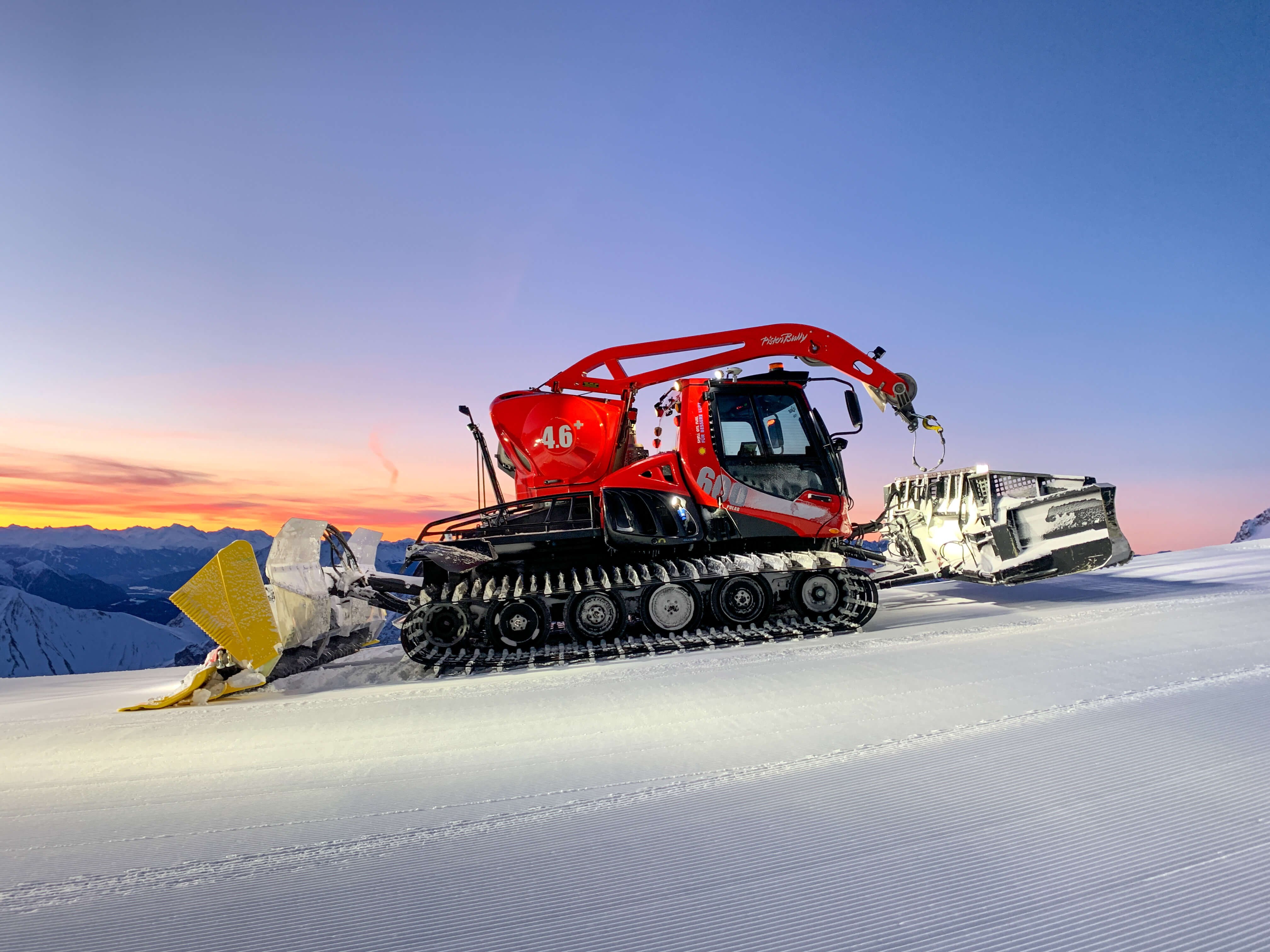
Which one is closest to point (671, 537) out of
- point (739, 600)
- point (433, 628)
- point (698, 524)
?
point (698, 524)

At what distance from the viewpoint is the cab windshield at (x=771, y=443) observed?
290 inches

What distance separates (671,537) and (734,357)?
8.47 feet

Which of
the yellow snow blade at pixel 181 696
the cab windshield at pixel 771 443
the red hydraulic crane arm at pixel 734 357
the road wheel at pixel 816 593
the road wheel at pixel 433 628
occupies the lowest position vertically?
the yellow snow blade at pixel 181 696

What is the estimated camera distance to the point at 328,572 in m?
6.82

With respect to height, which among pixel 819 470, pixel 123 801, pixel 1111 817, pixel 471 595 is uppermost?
pixel 819 470

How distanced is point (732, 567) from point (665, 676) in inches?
83.6

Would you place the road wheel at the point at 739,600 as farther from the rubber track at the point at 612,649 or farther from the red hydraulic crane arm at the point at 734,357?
the red hydraulic crane arm at the point at 734,357

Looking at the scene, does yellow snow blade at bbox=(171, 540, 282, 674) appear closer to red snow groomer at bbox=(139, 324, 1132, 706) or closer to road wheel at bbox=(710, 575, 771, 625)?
red snow groomer at bbox=(139, 324, 1132, 706)

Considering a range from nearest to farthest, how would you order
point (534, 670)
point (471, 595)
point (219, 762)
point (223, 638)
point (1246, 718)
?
point (1246, 718) < point (219, 762) < point (223, 638) < point (534, 670) < point (471, 595)

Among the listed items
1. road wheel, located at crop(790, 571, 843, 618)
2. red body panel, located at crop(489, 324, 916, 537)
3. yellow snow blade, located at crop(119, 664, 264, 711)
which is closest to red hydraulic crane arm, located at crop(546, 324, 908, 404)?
red body panel, located at crop(489, 324, 916, 537)

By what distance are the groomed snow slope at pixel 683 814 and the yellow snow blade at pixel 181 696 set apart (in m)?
0.17

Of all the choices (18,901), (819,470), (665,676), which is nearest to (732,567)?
(819,470)

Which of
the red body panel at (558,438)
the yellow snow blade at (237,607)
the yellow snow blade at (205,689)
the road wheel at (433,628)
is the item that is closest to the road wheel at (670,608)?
the red body panel at (558,438)

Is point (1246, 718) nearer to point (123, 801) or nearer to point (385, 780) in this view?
point (385, 780)
